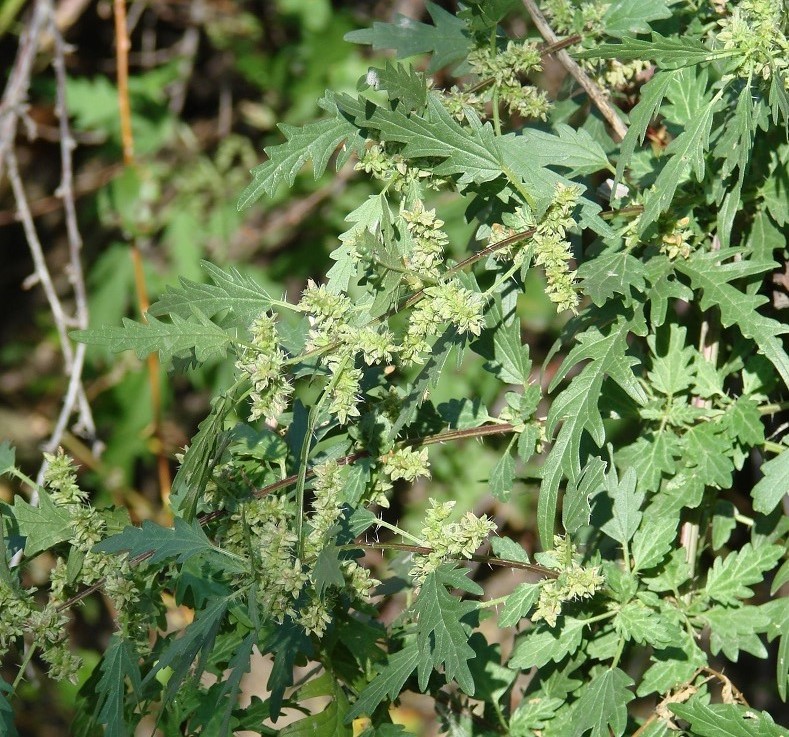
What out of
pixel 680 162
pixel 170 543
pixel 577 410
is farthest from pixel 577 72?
pixel 170 543

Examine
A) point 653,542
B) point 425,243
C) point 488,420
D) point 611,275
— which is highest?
point 425,243

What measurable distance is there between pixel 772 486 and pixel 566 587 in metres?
0.34

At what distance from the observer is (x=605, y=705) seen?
1281 millimetres

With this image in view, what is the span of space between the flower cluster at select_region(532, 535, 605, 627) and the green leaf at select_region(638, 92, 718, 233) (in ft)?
1.49

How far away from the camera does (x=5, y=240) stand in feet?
13.3

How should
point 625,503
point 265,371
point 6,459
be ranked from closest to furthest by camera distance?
point 265,371 < point 625,503 < point 6,459

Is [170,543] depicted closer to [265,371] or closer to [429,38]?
[265,371]

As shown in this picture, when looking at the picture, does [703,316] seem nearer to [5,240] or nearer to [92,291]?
[92,291]

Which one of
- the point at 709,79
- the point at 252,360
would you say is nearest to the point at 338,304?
the point at 252,360

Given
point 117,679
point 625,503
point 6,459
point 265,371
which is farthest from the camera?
point 6,459

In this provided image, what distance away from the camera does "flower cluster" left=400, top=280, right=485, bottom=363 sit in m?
1.17

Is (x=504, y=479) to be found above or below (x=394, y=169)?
below

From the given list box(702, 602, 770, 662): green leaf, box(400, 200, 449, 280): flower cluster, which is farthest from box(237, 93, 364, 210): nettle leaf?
box(702, 602, 770, 662): green leaf

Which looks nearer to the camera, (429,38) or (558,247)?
(558,247)
